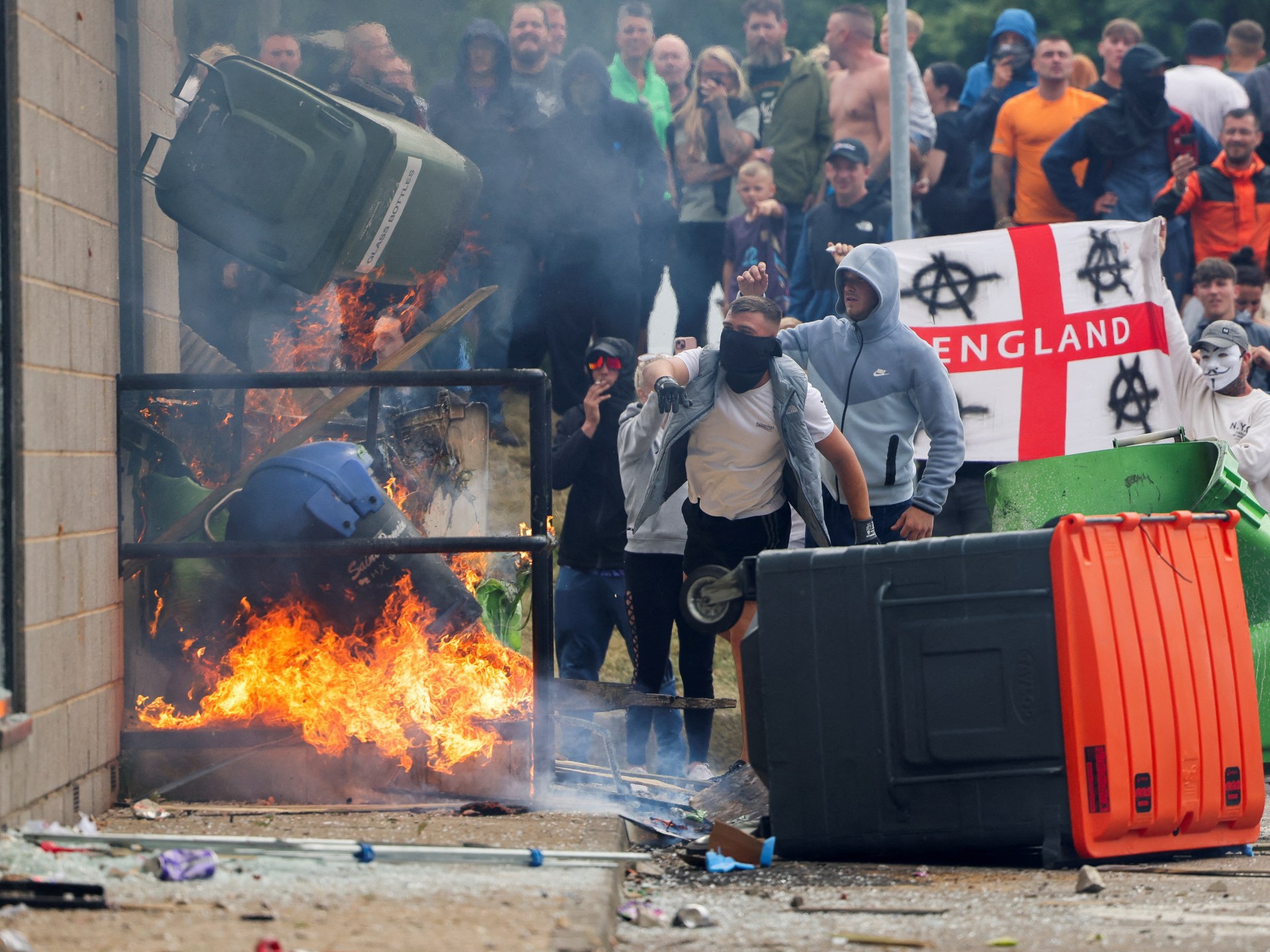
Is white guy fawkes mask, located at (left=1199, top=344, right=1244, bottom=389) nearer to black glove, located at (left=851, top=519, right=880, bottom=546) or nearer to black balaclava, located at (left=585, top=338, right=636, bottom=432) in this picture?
black glove, located at (left=851, top=519, right=880, bottom=546)

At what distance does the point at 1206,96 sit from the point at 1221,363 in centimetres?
332

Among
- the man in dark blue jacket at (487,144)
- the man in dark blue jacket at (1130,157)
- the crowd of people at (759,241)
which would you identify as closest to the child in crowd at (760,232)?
the crowd of people at (759,241)

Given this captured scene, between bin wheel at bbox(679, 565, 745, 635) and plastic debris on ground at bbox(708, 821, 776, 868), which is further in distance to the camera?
bin wheel at bbox(679, 565, 745, 635)

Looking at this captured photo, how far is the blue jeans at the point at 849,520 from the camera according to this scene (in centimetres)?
594

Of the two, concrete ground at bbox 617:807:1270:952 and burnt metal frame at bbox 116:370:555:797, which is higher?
burnt metal frame at bbox 116:370:555:797

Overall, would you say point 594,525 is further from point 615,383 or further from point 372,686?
point 372,686

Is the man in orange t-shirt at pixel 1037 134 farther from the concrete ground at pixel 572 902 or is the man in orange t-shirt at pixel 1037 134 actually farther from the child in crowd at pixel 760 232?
the concrete ground at pixel 572 902

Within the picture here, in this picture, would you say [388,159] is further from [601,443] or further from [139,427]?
[601,443]

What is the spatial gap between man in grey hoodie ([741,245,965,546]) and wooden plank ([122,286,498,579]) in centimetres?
160

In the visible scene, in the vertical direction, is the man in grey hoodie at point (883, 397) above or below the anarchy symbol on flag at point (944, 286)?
below

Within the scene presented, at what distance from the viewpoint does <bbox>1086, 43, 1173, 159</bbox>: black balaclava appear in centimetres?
910

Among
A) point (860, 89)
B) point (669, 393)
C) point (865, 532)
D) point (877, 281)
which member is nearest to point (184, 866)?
point (669, 393)

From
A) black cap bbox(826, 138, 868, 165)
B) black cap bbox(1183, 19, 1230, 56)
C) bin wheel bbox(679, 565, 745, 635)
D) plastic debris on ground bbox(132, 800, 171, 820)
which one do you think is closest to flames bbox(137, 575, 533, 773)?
plastic debris on ground bbox(132, 800, 171, 820)

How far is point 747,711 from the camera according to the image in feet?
15.0
